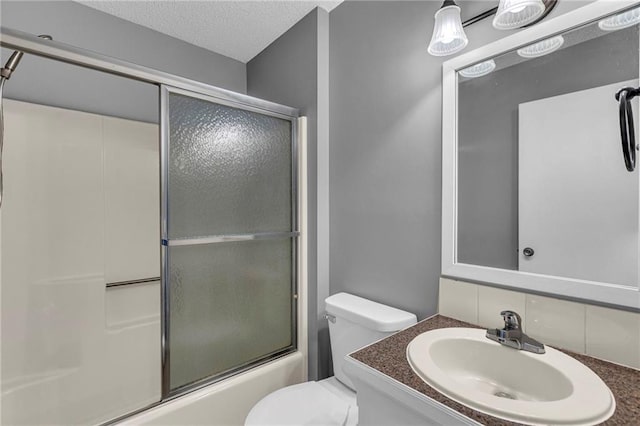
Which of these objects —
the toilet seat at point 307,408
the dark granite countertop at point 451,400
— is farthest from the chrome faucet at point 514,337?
the toilet seat at point 307,408

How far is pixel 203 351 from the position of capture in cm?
145

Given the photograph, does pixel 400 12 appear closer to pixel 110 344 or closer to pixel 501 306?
pixel 501 306

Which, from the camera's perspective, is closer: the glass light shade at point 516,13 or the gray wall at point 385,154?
the glass light shade at point 516,13

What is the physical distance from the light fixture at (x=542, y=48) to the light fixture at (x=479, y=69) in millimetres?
91

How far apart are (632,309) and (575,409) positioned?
40cm

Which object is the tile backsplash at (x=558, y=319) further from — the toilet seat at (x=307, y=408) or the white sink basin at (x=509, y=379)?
the toilet seat at (x=307, y=408)

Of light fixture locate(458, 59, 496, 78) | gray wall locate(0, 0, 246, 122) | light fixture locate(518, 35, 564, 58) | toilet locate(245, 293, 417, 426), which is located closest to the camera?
light fixture locate(518, 35, 564, 58)

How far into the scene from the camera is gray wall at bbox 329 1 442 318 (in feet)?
4.13

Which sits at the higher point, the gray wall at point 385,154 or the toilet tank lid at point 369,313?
the gray wall at point 385,154

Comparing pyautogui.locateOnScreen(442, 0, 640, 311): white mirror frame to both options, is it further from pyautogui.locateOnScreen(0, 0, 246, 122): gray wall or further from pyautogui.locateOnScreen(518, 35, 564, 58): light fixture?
pyautogui.locateOnScreen(0, 0, 246, 122): gray wall

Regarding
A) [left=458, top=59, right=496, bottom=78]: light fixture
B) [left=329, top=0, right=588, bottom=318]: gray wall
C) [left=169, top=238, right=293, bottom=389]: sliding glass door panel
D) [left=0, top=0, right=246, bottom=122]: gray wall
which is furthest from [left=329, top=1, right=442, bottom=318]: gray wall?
[left=0, top=0, right=246, bottom=122]: gray wall

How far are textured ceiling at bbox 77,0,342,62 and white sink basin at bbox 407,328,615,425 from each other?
1.77m

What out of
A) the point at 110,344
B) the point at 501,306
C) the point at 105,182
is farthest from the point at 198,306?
the point at 501,306

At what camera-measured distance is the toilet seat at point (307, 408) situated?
116 centimetres
